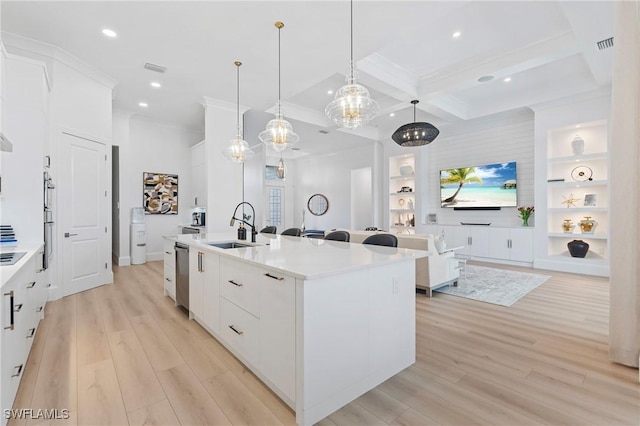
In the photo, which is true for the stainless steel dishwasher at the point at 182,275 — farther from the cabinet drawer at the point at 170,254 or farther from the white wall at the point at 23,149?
the white wall at the point at 23,149

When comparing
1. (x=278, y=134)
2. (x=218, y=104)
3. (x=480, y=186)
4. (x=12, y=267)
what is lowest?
(x=12, y=267)

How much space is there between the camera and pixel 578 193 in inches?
222

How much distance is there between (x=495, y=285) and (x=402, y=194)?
4067 mm

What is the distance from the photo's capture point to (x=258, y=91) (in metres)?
5.07

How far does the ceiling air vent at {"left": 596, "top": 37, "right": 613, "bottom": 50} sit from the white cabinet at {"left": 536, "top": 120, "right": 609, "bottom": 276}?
2080 millimetres

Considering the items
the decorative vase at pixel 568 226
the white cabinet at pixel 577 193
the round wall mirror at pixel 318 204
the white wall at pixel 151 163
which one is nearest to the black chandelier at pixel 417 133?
the white cabinet at pixel 577 193

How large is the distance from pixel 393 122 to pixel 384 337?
6482mm

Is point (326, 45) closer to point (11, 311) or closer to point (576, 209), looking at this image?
point (11, 311)

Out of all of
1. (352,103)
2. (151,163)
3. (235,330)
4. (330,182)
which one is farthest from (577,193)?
(151,163)

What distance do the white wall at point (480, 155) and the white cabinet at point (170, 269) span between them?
20.0 feet

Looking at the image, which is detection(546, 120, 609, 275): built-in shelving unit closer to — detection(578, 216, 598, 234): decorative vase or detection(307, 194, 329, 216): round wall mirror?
detection(578, 216, 598, 234): decorative vase

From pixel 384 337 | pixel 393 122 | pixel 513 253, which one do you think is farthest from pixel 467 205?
pixel 384 337

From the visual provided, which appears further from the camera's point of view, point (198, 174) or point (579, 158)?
point (198, 174)

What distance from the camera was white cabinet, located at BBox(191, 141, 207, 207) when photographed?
20.4 ft
